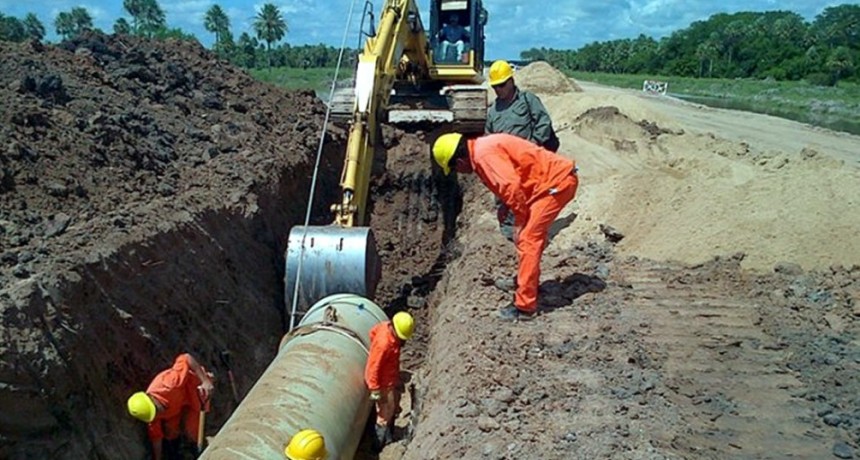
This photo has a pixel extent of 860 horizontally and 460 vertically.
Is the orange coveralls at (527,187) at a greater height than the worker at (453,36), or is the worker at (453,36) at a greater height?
the worker at (453,36)

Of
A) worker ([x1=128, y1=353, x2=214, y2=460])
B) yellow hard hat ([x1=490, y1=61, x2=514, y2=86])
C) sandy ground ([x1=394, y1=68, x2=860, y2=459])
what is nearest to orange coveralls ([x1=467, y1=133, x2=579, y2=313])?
sandy ground ([x1=394, y1=68, x2=860, y2=459])

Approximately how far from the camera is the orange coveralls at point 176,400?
6.71 m

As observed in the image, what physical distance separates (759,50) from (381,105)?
71209 millimetres

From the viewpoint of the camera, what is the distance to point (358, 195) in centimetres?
882

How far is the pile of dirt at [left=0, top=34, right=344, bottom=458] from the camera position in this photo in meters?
6.45

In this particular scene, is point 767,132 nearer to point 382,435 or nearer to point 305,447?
point 382,435

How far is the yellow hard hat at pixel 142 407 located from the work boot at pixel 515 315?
10.7ft

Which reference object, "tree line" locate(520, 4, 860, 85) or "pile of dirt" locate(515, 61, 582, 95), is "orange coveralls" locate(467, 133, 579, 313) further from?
"tree line" locate(520, 4, 860, 85)

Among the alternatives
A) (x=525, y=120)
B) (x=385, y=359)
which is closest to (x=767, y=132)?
(x=525, y=120)

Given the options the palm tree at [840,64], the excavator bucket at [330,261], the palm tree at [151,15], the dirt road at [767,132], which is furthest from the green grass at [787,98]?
the palm tree at [151,15]

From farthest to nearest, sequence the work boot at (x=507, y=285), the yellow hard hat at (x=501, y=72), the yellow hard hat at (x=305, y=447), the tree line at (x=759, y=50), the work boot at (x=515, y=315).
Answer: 1. the tree line at (x=759, y=50)
2. the yellow hard hat at (x=501, y=72)
3. the work boot at (x=507, y=285)
4. the work boot at (x=515, y=315)
5. the yellow hard hat at (x=305, y=447)

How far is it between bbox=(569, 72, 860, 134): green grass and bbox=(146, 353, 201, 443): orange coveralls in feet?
86.7

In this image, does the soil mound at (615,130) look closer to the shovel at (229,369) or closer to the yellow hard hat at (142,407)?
the shovel at (229,369)

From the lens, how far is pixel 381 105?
9.66m
